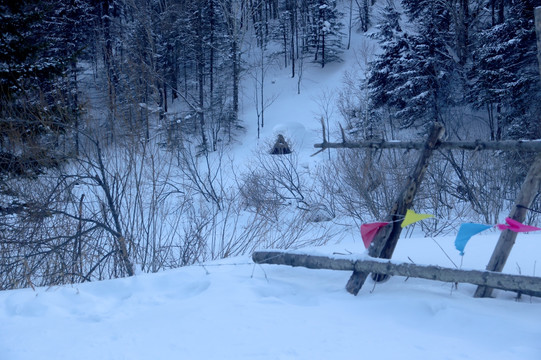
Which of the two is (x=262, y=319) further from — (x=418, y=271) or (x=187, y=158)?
(x=187, y=158)

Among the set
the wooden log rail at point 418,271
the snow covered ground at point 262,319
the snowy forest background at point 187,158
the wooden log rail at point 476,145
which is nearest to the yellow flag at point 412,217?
the wooden log rail at point 418,271

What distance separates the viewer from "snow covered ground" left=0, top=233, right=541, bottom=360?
2.54 m

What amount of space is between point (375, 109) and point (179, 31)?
16.2m

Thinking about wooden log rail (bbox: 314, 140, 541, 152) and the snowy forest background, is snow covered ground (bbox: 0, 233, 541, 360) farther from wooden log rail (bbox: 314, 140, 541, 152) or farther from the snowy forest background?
the snowy forest background

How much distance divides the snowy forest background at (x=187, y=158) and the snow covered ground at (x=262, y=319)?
1.72 metres

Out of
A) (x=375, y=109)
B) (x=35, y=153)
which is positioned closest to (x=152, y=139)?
(x=35, y=153)

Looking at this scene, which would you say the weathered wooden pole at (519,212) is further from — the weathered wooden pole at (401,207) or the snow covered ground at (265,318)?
the weathered wooden pole at (401,207)

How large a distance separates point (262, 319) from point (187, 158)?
9.76 m

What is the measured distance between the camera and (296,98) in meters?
29.7

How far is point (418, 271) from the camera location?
130 inches

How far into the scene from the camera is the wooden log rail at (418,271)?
9.99ft

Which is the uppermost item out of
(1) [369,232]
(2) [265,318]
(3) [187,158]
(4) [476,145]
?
(4) [476,145]

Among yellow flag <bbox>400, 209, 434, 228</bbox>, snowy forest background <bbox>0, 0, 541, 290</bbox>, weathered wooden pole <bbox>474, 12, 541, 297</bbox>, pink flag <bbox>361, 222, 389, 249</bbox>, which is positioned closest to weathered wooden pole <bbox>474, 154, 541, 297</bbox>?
weathered wooden pole <bbox>474, 12, 541, 297</bbox>

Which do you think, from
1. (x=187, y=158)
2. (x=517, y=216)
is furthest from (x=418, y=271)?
(x=187, y=158)
